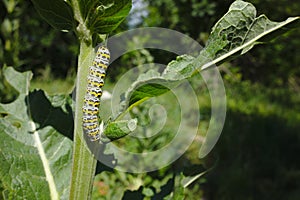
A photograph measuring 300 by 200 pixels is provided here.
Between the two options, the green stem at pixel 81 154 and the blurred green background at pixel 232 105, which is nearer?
the green stem at pixel 81 154

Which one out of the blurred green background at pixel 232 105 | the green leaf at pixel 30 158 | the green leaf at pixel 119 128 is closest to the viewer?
the green leaf at pixel 119 128

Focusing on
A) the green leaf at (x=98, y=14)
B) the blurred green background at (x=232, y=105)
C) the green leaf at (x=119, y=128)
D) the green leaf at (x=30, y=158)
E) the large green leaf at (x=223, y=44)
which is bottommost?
the blurred green background at (x=232, y=105)

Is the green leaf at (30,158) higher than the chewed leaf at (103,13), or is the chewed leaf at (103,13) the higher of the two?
the chewed leaf at (103,13)

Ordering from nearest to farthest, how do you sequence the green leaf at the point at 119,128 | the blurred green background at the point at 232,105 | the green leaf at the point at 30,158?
the green leaf at the point at 119,128
the green leaf at the point at 30,158
the blurred green background at the point at 232,105

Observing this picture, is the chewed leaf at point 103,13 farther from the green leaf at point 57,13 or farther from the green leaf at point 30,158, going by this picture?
the green leaf at point 30,158

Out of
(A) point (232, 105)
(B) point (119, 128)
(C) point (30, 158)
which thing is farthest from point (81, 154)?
(A) point (232, 105)

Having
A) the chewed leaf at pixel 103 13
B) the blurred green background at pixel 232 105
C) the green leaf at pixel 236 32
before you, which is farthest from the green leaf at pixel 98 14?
the blurred green background at pixel 232 105

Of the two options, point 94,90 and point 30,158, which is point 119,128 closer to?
point 94,90

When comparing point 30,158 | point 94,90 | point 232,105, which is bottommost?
point 232,105
